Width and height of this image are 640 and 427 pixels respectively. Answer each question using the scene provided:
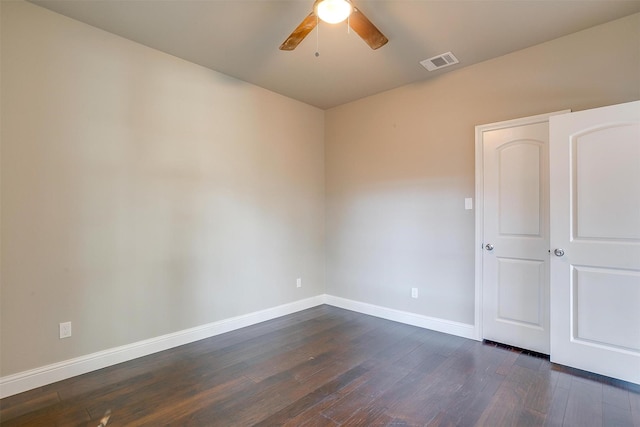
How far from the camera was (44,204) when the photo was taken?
239 centimetres

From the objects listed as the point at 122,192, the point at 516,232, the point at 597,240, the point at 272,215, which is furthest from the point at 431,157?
the point at 122,192

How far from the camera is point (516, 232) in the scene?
119 inches

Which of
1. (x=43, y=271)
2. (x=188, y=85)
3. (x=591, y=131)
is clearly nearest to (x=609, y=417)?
(x=591, y=131)

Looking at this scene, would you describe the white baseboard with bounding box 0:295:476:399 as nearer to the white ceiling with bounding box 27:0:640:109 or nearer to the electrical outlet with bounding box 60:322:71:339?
the electrical outlet with bounding box 60:322:71:339

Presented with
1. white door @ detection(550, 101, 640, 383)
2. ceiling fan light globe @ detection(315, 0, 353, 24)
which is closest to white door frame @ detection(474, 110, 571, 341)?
white door @ detection(550, 101, 640, 383)

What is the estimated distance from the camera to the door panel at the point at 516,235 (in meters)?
2.87

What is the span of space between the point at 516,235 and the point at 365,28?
94.1 inches

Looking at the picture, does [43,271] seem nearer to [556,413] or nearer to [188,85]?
[188,85]

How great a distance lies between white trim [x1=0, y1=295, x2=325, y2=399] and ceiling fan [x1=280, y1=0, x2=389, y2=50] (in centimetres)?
286

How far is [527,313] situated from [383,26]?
116 inches

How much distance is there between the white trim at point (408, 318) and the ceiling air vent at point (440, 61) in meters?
2.77

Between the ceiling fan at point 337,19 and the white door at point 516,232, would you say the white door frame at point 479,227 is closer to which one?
the white door at point 516,232

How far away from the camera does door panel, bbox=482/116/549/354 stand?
2.87 m

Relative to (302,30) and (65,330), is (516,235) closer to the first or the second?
(302,30)
